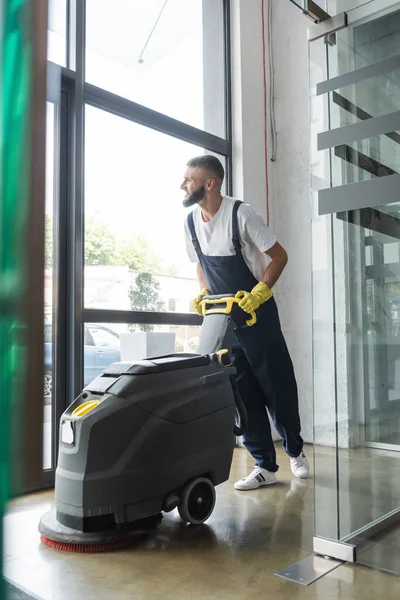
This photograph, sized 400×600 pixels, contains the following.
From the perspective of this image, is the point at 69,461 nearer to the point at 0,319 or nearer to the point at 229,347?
the point at 229,347

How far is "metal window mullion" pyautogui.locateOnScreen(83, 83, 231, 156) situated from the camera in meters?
2.66

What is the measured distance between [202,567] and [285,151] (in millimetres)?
2671

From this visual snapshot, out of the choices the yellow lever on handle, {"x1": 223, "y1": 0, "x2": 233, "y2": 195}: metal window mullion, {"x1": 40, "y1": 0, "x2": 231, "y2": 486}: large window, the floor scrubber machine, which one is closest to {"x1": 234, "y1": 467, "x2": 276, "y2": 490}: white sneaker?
the floor scrubber machine

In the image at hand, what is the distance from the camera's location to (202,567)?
5.01ft

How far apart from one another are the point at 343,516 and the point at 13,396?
5.00ft

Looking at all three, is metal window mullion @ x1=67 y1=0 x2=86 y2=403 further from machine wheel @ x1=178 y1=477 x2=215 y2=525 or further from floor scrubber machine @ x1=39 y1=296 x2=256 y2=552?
machine wheel @ x1=178 y1=477 x2=215 y2=525

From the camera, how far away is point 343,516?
5.19ft

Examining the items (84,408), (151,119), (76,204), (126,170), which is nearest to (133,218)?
(126,170)

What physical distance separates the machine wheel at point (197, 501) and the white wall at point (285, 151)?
1.61m

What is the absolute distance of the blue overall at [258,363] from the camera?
2.31 m

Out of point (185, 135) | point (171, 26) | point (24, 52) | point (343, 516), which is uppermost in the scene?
point (171, 26)

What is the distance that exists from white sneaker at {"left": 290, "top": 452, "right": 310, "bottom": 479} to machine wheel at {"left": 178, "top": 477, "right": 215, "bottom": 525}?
2.38ft

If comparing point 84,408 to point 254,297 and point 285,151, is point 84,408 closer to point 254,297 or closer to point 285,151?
point 254,297

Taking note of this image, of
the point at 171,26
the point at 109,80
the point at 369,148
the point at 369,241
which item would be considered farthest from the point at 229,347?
the point at 171,26
